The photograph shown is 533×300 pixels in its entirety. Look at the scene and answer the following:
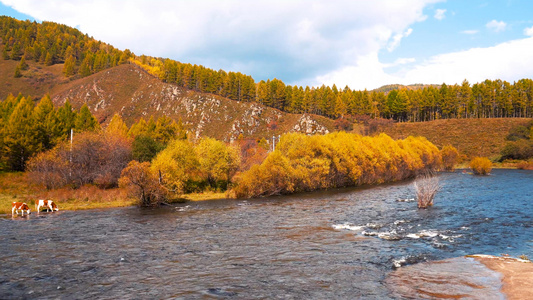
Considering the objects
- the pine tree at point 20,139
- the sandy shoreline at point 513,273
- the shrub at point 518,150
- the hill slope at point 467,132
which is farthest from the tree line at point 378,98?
the sandy shoreline at point 513,273

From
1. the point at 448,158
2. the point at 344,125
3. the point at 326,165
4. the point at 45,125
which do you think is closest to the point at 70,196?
the point at 45,125

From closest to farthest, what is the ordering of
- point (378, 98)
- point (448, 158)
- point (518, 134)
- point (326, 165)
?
point (326, 165), point (448, 158), point (518, 134), point (378, 98)

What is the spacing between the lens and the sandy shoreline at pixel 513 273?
37.2 feet

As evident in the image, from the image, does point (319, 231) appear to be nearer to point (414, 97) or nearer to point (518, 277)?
point (518, 277)

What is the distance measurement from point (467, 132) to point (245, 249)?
147655 millimetres

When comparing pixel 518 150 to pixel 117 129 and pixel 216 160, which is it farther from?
pixel 117 129

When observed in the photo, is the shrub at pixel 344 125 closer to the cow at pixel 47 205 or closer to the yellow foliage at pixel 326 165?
the yellow foliage at pixel 326 165

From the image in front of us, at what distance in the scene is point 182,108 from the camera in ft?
518

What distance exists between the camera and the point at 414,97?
168125 millimetres

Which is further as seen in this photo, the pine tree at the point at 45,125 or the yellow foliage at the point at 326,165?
the pine tree at the point at 45,125

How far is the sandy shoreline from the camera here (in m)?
11.4

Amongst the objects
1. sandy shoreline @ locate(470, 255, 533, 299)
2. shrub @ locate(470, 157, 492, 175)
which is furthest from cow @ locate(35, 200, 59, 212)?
shrub @ locate(470, 157, 492, 175)

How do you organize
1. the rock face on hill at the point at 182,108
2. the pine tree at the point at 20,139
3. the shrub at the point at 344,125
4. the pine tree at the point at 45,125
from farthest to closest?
the shrub at the point at 344,125 → the rock face on hill at the point at 182,108 → the pine tree at the point at 45,125 → the pine tree at the point at 20,139

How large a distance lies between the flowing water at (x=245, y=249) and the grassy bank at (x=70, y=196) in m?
7.09
